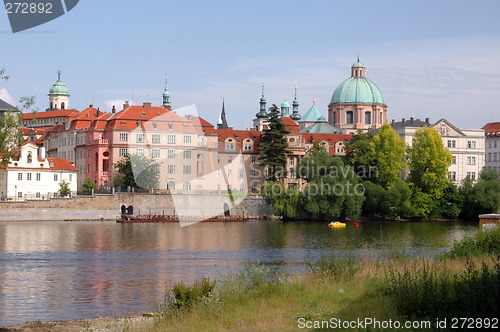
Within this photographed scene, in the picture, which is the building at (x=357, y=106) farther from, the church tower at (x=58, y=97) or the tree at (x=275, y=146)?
the church tower at (x=58, y=97)

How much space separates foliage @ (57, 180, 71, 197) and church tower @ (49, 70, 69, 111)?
74009 millimetres

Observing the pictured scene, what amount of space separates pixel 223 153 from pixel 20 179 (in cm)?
3287

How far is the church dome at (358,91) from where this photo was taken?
136 meters

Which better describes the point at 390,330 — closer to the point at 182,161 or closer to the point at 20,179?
the point at 20,179

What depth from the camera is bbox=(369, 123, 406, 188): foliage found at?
296 feet

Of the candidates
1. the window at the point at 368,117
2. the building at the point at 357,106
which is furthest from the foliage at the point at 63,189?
the window at the point at 368,117

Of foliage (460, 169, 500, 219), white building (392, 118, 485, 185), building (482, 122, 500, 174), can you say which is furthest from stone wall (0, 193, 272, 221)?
building (482, 122, 500, 174)

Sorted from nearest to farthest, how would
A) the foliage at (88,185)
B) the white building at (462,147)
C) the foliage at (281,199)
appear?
the foliage at (281,199) < the foliage at (88,185) < the white building at (462,147)

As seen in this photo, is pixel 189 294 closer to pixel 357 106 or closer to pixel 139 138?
pixel 139 138

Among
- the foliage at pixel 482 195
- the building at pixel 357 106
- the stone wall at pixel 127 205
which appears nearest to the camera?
→ the stone wall at pixel 127 205

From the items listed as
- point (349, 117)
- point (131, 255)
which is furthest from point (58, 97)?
point (131, 255)

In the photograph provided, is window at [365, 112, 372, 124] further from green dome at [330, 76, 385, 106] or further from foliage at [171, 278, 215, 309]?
foliage at [171, 278, 215, 309]

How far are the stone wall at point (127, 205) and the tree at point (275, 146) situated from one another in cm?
1219

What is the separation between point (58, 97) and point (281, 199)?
88.3 m
